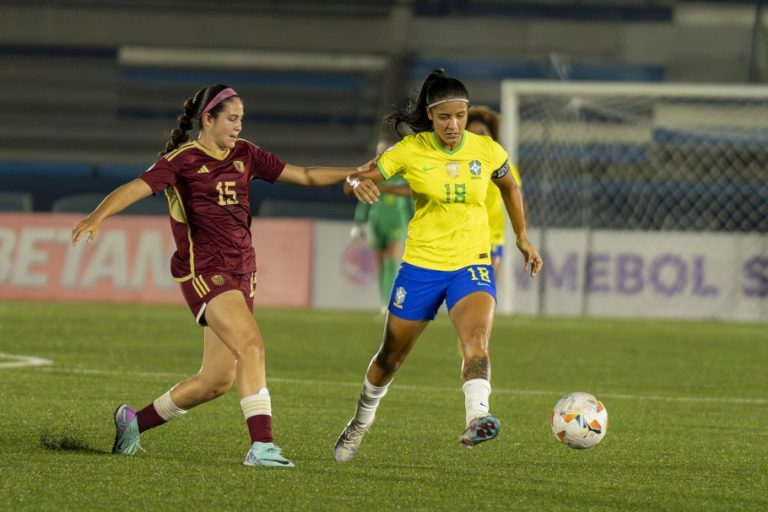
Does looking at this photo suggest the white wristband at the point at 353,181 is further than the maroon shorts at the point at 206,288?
Yes

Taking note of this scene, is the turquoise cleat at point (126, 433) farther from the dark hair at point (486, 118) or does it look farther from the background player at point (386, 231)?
the background player at point (386, 231)

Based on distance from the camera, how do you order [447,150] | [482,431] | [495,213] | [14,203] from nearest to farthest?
1. [482,431]
2. [447,150]
3. [495,213]
4. [14,203]

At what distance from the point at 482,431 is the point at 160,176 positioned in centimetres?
184

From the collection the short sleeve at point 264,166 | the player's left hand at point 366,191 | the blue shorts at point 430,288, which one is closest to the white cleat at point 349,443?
the blue shorts at point 430,288

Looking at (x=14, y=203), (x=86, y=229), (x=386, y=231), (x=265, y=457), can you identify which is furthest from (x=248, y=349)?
(x=14, y=203)

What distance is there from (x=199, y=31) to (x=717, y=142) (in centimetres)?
1055

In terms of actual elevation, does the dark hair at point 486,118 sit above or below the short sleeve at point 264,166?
above

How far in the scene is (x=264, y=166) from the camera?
22.1 feet

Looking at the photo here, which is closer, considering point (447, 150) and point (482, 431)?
point (482, 431)

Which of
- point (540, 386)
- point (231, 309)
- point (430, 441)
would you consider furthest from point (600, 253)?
point (231, 309)

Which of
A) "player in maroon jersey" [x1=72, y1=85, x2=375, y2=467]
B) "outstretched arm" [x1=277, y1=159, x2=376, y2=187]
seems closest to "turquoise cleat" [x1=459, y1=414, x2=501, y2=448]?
"player in maroon jersey" [x1=72, y1=85, x2=375, y2=467]

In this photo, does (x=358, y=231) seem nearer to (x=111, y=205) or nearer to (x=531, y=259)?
(x=531, y=259)

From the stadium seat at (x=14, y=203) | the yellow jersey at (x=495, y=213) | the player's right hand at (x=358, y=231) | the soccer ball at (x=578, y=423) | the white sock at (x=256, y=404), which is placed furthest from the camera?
the stadium seat at (x=14, y=203)

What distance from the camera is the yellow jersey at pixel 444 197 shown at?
22.4ft
